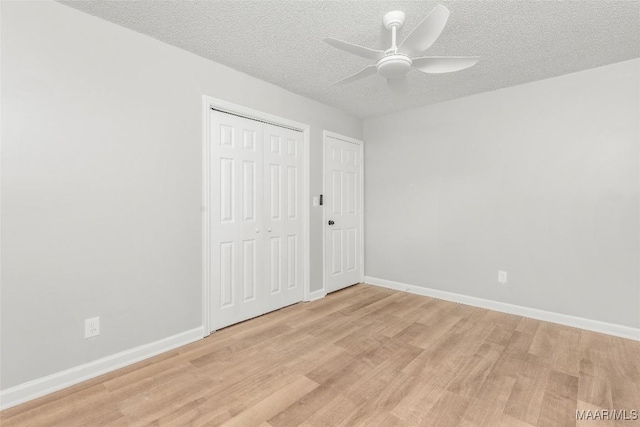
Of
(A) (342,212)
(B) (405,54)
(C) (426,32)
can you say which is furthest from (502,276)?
(C) (426,32)

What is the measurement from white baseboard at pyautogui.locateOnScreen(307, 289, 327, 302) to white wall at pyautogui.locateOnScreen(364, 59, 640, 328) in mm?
1028

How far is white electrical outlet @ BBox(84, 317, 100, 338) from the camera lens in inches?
80.7

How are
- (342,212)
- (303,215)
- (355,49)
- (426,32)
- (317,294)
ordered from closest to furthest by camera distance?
(426,32), (355,49), (303,215), (317,294), (342,212)

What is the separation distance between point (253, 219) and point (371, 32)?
1988mm

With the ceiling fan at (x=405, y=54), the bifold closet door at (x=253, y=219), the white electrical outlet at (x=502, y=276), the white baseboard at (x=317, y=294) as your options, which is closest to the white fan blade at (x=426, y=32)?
the ceiling fan at (x=405, y=54)

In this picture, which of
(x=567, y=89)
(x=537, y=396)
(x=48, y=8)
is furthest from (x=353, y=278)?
(x=48, y=8)

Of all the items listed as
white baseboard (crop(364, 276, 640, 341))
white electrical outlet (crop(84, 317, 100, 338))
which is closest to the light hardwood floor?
white baseboard (crop(364, 276, 640, 341))

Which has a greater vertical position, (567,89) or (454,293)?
(567,89)

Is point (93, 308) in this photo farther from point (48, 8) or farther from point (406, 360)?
point (406, 360)

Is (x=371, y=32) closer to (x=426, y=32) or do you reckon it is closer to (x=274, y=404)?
(x=426, y=32)

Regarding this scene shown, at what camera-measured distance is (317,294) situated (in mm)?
3756

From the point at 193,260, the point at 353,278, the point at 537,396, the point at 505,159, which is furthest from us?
the point at 353,278

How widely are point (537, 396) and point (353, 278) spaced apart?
2681 mm

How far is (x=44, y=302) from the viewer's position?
6.20ft
